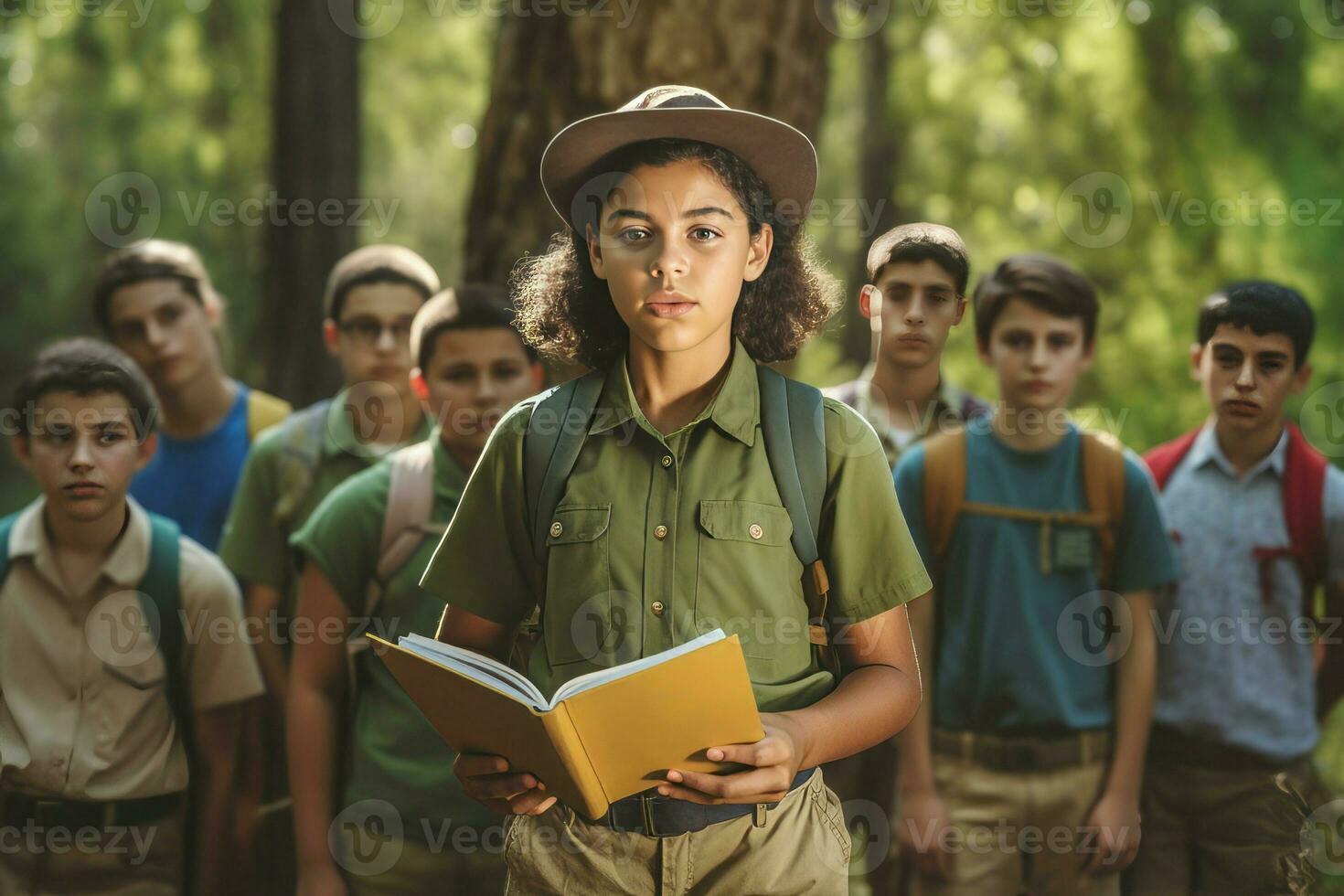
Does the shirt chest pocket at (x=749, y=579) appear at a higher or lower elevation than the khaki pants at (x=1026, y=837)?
higher

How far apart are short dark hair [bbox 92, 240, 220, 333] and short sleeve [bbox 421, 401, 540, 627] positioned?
3.00 m

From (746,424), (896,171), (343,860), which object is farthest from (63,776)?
(896,171)

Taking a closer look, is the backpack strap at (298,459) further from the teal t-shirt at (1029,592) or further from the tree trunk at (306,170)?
the tree trunk at (306,170)

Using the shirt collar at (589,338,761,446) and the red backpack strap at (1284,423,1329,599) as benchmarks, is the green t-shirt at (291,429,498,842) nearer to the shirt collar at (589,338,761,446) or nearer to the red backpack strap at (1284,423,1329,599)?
the shirt collar at (589,338,761,446)

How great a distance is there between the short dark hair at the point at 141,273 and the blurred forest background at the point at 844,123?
1.05 meters

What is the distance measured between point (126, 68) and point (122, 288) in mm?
6460

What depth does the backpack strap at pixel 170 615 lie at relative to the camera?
3834 mm

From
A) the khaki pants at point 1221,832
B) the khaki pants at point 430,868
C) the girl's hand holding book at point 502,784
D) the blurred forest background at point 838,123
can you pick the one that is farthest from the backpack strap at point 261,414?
the khaki pants at point 1221,832

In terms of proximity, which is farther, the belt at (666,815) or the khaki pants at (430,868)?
the khaki pants at (430,868)

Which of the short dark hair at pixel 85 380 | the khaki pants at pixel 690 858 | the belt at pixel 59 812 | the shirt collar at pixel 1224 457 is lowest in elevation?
the belt at pixel 59 812

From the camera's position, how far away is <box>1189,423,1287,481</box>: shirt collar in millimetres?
4211

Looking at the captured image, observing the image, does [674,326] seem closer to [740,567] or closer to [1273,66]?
[740,567]

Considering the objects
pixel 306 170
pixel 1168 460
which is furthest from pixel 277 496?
pixel 306 170

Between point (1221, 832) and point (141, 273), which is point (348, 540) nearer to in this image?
point (141, 273)
